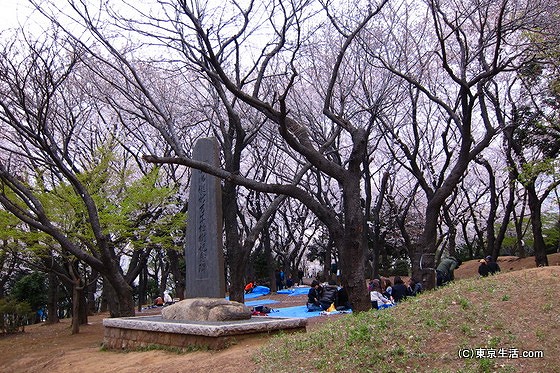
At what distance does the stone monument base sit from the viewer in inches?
315

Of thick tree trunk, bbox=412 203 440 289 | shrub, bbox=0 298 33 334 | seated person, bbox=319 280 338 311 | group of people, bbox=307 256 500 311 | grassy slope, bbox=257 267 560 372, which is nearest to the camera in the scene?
grassy slope, bbox=257 267 560 372

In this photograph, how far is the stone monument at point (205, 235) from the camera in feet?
33.7

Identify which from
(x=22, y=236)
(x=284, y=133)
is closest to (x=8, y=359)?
(x=22, y=236)

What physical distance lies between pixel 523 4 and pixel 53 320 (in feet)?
63.8

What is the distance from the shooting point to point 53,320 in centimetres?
2023

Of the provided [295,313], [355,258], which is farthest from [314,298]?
[355,258]

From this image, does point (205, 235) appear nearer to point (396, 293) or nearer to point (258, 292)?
point (396, 293)

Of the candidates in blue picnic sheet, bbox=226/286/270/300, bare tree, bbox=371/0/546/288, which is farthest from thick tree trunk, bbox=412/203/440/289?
blue picnic sheet, bbox=226/286/270/300

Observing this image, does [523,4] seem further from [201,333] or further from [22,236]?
[22,236]

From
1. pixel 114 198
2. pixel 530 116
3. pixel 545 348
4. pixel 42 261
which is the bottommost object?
pixel 545 348

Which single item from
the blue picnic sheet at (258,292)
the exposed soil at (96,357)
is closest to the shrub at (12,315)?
the exposed soil at (96,357)

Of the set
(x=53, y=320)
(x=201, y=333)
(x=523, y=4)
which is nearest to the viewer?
(x=201, y=333)

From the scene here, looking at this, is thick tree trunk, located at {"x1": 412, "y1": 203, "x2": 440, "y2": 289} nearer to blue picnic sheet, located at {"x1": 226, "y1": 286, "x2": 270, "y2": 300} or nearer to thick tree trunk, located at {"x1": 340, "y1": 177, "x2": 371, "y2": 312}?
thick tree trunk, located at {"x1": 340, "y1": 177, "x2": 371, "y2": 312}

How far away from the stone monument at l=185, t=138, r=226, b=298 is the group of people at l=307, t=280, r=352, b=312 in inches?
225
